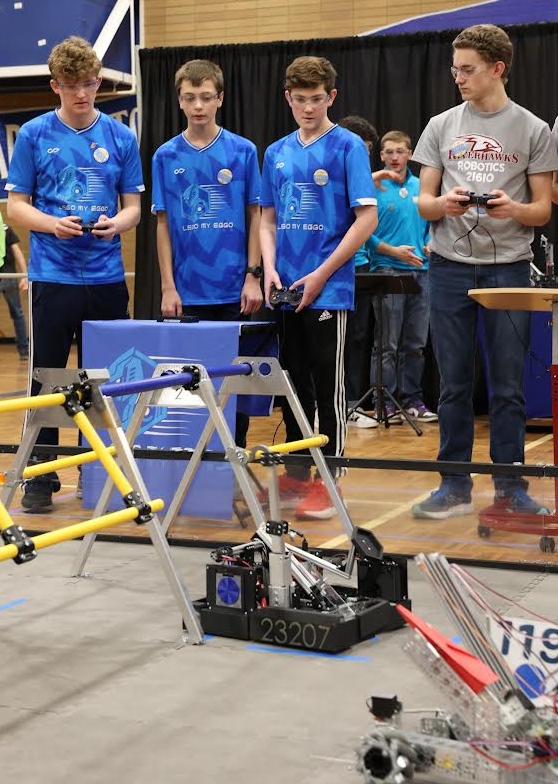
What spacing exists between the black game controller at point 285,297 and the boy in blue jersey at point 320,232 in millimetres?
25

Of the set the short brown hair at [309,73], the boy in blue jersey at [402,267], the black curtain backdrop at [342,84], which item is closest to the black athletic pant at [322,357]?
the short brown hair at [309,73]

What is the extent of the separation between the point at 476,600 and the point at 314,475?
169 cm

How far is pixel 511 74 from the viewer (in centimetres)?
784

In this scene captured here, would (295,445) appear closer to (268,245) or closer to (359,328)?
(268,245)

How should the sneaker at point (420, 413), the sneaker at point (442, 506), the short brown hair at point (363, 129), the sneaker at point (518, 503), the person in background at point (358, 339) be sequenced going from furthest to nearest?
the sneaker at point (420, 413) < the person in background at point (358, 339) < the short brown hair at point (363, 129) < the sneaker at point (442, 506) < the sneaker at point (518, 503)

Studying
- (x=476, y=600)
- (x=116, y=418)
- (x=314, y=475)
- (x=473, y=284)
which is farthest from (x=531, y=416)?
(x=476, y=600)

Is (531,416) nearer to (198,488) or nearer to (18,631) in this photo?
(198,488)

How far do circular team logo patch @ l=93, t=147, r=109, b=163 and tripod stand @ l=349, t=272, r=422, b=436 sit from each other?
2.21 metres

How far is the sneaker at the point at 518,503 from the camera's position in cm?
380

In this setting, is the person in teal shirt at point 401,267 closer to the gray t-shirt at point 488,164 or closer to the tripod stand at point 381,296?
the tripod stand at point 381,296

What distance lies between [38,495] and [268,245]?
51.1 inches

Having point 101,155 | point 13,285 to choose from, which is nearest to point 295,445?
point 101,155

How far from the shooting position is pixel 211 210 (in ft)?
15.3

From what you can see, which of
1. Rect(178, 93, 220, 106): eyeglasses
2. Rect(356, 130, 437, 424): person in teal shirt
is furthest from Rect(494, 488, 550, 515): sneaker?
Rect(356, 130, 437, 424): person in teal shirt
